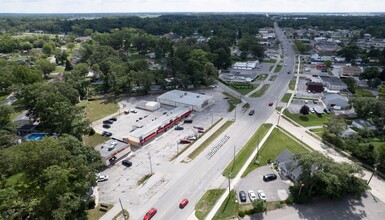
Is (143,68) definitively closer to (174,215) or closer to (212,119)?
(212,119)

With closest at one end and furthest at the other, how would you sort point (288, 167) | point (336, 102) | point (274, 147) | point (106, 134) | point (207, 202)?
point (207, 202) < point (288, 167) < point (274, 147) < point (106, 134) < point (336, 102)

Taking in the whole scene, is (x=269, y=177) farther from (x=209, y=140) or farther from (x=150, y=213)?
(x=150, y=213)

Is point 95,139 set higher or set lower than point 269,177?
lower

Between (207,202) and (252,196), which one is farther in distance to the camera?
(252,196)

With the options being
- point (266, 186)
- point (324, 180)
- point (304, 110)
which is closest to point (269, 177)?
point (266, 186)

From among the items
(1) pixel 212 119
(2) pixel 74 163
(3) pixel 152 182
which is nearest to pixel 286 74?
(1) pixel 212 119

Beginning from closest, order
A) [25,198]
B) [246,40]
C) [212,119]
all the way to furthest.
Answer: [25,198]
[212,119]
[246,40]
